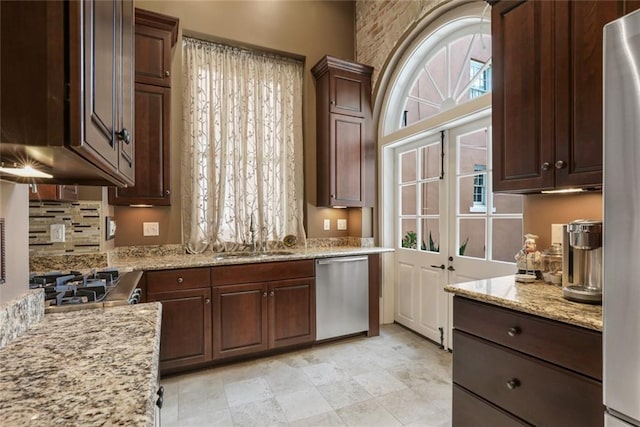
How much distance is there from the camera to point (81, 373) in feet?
2.39

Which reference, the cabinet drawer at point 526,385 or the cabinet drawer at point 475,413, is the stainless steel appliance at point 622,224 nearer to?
the cabinet drawer at point 526,385

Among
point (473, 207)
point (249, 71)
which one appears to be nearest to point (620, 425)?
point (473, 207)

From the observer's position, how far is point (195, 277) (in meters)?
2.50

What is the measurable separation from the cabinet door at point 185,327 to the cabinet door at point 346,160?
1601 mm

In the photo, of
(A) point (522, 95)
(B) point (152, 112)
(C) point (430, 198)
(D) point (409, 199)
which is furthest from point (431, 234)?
(B) point (152, 112)

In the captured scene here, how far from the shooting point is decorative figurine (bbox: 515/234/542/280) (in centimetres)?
180

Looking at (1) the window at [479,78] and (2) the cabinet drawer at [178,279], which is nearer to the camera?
(2) the cabinet drawer at [178,279]

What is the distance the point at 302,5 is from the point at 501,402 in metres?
3.95

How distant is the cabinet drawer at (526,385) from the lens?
3.72ft

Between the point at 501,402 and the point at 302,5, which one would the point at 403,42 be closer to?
the point at 302,5

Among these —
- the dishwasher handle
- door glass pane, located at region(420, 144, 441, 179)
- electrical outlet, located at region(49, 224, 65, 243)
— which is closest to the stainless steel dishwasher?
the dishwasher handle

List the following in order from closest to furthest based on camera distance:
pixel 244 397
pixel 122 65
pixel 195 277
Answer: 1. pixel 122 65
2. pixel 244 397
3. pixel 195 277

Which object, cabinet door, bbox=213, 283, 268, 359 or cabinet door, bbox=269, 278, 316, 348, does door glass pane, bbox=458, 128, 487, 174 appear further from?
cabinet door, bbox=213, 283, 268, 359

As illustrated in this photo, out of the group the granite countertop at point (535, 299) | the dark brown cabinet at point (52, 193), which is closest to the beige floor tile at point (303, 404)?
the granite countertop at point (535, 299)
